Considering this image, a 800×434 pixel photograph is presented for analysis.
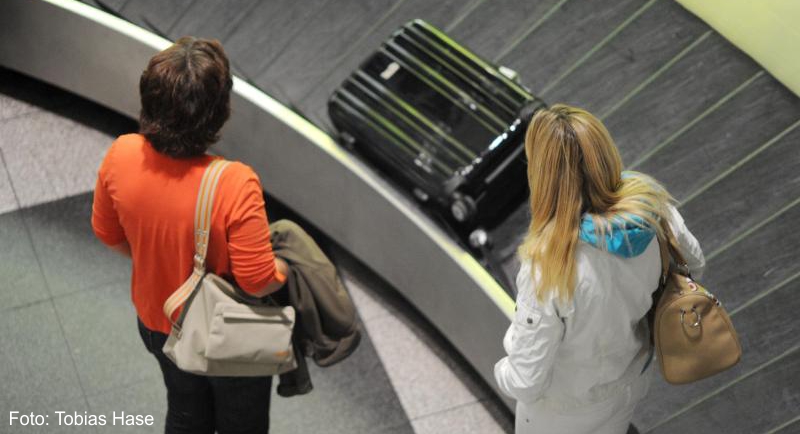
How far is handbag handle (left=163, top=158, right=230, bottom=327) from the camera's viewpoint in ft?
8.52

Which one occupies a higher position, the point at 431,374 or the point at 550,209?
the point at 550,209

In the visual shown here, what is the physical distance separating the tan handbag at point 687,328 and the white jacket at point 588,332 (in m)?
0.05

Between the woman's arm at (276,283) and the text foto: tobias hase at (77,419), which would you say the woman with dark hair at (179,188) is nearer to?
the woman's arm at (276,283)

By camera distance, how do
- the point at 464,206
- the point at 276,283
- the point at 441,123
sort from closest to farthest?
the point at 276,283
the point at 464,206
the point at 441,123

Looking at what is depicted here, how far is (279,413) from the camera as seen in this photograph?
409 cm

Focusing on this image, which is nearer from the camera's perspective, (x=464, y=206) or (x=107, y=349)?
(x=464, y=206)

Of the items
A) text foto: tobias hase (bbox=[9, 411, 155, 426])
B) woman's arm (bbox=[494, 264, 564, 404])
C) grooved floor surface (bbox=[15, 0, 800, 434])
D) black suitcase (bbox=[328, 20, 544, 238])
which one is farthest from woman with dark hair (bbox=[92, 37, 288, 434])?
grooved floor surface (bbox=[15, 0, 800, 434])

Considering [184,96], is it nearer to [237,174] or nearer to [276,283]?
[237,174]

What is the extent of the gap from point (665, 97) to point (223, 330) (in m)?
2.15

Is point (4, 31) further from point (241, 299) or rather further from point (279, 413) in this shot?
point (241, 299)

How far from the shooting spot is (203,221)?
2.62 m

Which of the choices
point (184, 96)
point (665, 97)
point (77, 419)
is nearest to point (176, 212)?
point (184, 96)

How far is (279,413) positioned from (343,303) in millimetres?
1273

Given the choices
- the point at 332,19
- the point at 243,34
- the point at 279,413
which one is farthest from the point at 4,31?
the point at 279,413
